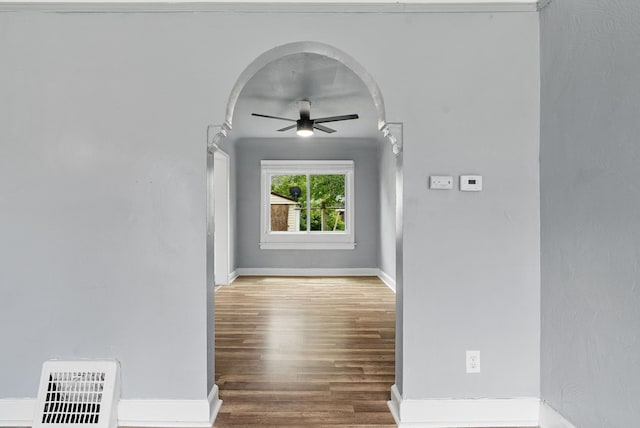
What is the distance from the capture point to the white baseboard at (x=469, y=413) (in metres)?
2.02

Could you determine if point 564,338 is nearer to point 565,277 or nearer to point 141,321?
point 565,277

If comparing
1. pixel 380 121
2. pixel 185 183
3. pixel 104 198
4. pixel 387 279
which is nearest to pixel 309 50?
pixel 380 121

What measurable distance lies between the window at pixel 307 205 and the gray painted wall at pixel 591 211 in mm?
4919

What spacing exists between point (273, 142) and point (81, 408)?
17.5ft

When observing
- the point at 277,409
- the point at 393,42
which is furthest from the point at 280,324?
the point at 393,42

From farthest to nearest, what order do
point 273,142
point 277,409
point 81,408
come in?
1. point 273,142
2. point 277,409
3. point 81,408

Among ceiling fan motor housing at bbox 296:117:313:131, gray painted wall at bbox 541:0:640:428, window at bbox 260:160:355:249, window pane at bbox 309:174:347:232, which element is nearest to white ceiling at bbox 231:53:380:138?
ceiling fan motor housing at bbox 296:117:313:131

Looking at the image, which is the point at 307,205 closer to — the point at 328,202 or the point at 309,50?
the point at 328,202

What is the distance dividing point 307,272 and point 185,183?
496 cm

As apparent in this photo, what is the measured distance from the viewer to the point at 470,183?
2.04m

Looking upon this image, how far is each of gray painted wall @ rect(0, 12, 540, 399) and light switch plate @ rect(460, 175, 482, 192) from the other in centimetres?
5

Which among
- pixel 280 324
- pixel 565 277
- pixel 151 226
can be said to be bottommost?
pixel 280 324

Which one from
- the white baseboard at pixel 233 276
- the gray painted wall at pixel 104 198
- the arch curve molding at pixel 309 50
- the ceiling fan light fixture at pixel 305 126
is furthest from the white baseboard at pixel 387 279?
the gray painted wall at pixel 104 198

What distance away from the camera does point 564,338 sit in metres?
1.84
